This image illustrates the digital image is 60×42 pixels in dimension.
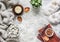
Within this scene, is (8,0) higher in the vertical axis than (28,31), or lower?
higher

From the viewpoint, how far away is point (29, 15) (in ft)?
5.02

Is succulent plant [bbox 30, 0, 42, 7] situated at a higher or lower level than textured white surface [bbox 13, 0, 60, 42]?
higher

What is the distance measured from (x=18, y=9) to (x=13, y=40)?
22 centimetres

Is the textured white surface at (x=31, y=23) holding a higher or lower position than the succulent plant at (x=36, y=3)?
lower

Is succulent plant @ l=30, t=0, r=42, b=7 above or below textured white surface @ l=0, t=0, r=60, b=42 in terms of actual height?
above

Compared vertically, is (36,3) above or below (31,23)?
above

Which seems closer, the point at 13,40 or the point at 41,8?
the point at 13,40

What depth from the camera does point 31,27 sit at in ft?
4.92

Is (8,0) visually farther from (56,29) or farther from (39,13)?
(56,29)

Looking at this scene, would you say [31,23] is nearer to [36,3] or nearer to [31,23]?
[31,23]

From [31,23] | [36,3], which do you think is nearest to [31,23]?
[31,23]

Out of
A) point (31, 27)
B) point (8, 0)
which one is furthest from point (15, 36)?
point (8, 0)

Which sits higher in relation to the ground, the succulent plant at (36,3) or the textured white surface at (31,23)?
the succulent plant at (36,3)

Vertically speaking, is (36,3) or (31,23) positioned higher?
(36,3)
